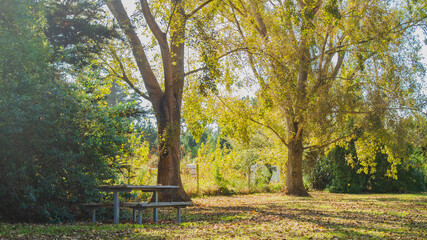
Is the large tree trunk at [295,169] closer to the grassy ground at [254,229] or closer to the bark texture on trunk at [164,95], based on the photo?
the bark texture on trunk at [164,95]

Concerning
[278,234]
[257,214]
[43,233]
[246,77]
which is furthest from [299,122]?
[43,233]

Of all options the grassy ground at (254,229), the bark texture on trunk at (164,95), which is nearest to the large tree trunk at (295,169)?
the bark texture on trunk at (164,95)

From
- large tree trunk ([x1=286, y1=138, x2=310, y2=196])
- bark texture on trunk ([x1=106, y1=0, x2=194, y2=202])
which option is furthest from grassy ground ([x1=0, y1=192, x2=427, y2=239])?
large tree trunk ([x1=286, y1=138, x2=310, y2=196])

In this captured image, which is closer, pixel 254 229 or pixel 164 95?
pixel 254 229

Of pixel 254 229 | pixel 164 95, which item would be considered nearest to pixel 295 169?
pixel 164 95

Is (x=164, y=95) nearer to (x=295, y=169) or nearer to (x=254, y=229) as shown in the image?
(x=254, y=229)

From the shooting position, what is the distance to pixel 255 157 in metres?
25.3

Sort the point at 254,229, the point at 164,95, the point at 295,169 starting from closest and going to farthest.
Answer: the point at 254,229 → the point at 164,95 → the point at 295,169

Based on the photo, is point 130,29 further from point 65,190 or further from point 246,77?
point 65,190

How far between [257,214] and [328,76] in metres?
8.98

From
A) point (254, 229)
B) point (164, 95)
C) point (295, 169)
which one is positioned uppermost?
point (164, 95)

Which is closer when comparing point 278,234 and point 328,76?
point 278,234

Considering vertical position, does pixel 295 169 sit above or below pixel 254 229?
above

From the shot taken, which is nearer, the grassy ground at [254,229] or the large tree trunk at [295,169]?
the grassy ground at [254,229]
